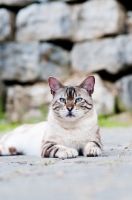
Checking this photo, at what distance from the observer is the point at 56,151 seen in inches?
177

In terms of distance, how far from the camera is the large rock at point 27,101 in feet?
45.2

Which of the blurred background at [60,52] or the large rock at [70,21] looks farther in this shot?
the large rock at [70,21]

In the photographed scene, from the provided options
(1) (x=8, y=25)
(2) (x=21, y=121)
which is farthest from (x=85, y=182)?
(1) (x=8, y=25)

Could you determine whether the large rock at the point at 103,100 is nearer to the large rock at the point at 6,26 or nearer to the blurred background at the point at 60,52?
the blurred background at the point at 60,52

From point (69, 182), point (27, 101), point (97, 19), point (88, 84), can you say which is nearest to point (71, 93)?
point (88, 84)

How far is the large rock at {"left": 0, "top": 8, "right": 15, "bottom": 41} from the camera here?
14578 mm

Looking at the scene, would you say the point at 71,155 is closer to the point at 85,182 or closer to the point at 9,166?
the point at 9,166

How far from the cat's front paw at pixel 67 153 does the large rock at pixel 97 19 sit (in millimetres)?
9505

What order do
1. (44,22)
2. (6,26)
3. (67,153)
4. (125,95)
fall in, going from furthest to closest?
(6,26) → (44,22) → (125,95) → (67,153)

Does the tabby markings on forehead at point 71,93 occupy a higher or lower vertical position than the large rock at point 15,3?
lower

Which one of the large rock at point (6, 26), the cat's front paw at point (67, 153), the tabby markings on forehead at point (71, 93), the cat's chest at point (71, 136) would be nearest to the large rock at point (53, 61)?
the large rock at point (6, 26)

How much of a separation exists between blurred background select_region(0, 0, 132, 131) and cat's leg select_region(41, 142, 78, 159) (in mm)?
8475

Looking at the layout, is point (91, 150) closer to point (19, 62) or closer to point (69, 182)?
point (69, 182)

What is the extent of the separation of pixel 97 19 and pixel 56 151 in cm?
981
